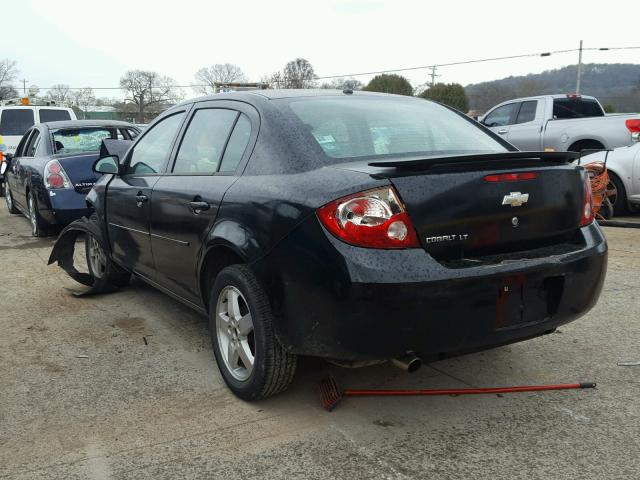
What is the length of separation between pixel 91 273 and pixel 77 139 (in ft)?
10.9

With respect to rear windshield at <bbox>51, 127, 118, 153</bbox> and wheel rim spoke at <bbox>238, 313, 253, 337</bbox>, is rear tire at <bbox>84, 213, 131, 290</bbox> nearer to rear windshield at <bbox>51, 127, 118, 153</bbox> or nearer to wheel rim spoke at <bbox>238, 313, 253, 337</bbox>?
wheel rim spoke at <bbox>238, 313, 253, 337</bbox>

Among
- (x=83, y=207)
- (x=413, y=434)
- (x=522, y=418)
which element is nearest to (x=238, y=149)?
(x=413, y=434)

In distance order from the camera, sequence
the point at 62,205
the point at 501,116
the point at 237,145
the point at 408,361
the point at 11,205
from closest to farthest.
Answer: the point at 408,361
the point at 237,145
the point at 62,205
the point at 11,205
the point at 501,116

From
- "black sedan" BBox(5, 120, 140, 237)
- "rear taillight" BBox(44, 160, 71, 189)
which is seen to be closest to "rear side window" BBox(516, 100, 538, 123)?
"black sedan" BBox(5, 120, 140, 237)

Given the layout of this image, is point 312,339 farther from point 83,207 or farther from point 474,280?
point 83,207

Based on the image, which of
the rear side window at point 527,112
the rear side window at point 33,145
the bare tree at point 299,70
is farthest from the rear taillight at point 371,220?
the bare tree at point 299,70

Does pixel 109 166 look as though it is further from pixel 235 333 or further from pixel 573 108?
pixel 573 108

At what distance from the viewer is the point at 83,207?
7.51m

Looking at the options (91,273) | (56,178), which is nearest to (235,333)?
(91,273)

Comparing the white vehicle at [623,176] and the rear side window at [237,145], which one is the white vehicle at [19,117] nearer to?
the white vehicle at [623,176]

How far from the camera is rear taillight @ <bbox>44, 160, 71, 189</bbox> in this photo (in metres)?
7.40

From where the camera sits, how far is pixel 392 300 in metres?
2.43

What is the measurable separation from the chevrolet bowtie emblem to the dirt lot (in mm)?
1049

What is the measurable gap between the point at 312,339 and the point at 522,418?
115 cm
